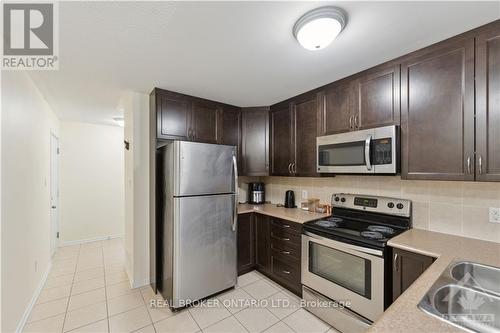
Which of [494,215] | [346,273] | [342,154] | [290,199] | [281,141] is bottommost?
[346,273]

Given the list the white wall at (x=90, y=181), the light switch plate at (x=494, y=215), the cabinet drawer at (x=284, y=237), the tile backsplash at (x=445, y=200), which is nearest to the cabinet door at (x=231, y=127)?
the cabinet drawer at (x=284, y=237)

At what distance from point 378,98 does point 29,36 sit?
2.71 m

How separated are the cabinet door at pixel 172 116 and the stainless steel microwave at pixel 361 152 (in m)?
1.59

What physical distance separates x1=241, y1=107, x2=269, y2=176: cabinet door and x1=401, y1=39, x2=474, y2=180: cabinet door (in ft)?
5.77

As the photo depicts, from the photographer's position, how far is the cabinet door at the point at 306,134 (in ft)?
8.34

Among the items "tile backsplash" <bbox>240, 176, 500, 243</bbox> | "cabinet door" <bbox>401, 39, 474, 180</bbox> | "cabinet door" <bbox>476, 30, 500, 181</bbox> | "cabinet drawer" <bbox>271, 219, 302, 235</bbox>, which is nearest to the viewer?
"cabinet door" <bbox>476, 30, 500, 181</bbox>

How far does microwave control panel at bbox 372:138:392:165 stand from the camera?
5.99 ft

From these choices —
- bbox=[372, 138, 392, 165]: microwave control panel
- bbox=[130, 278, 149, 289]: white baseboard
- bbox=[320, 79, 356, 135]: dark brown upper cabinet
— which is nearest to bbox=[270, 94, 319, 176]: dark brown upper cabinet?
bbox=[320, 79, 356, 135]: dark brown upper cabinet

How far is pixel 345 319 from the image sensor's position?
1.87 meters

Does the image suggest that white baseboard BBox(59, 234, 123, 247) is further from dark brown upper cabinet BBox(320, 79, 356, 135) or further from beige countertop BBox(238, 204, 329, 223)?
dark brown upper cabinet BBox(320, 79, 356, 135)

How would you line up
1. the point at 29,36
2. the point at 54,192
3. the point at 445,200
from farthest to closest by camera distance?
1. the point at 54,192
2. the point at 445,200
3. the point at 29,36

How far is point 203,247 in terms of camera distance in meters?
2.34

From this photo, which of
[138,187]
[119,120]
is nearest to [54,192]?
[119,120]

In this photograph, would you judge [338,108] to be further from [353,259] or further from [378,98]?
[353,259]
